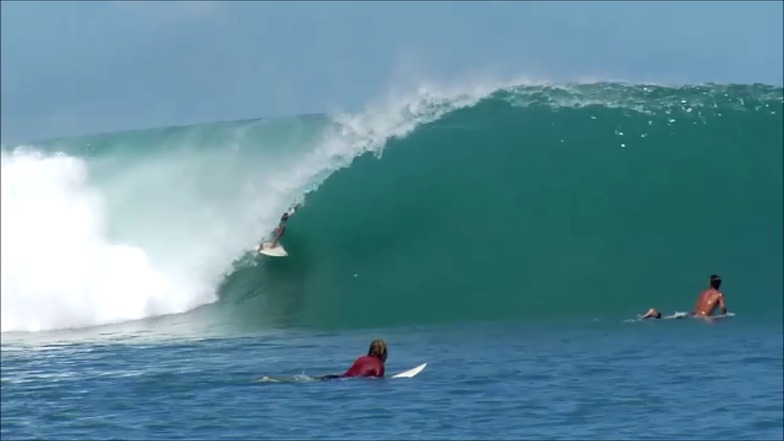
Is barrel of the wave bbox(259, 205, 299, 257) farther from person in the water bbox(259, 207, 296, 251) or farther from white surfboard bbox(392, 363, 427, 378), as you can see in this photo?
white surfboard bbox(392, 363, 427, 378)

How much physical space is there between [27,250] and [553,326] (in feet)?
27.6

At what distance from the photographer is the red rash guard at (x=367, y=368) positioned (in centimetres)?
1259

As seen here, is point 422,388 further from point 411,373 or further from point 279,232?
point 279,232

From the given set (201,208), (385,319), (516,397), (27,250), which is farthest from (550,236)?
(516,397)

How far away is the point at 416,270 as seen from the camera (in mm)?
20391

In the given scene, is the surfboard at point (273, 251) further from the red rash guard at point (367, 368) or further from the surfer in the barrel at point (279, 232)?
the red rash guard at point (367, 368)

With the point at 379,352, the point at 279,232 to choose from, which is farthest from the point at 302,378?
the point at 279,232

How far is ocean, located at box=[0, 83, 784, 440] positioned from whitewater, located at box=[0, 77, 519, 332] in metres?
0.05

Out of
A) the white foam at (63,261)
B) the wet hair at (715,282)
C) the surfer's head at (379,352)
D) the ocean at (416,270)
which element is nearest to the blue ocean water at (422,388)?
the ocean at (416,270)

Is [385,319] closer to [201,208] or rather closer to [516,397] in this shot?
[201,208]

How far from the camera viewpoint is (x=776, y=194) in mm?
23219

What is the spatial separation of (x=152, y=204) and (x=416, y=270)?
5.14m

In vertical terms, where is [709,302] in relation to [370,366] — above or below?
above

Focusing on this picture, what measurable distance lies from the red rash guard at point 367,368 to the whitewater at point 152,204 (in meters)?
7.28
